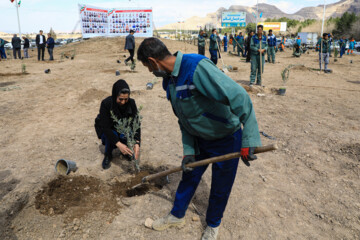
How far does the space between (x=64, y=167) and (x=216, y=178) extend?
6.98 feet

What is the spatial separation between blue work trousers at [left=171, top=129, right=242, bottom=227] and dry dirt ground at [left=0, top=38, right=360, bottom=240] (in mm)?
318

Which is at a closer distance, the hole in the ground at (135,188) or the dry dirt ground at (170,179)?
the dry dirt ground at (170,179)

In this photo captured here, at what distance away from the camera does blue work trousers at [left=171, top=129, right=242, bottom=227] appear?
1973 mm

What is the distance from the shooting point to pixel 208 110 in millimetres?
1786

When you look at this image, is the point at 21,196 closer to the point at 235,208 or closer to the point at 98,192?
the point at 98,192

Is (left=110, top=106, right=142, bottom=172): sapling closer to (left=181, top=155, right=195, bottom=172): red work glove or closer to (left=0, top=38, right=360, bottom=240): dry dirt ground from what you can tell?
(left=0, top=38, right=360, bottom=240): dry dirt ground

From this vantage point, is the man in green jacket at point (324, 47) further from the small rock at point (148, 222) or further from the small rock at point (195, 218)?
the small rock at point (148, 222)

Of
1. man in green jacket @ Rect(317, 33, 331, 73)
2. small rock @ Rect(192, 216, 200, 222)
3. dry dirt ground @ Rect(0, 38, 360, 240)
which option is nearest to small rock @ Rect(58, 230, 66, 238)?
dry dirt ground @ Rect(0, 38, 360, 240)

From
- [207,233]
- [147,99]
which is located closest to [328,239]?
[207,233]

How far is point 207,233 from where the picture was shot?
7.40ft

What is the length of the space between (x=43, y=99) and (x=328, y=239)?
6.92 meters

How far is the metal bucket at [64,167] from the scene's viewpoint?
3.14 metres

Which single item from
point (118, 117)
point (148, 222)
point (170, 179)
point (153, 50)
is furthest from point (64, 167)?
point (153, 50)

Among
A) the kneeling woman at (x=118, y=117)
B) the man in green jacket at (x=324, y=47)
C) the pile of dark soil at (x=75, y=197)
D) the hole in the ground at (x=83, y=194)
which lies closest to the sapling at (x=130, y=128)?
the kneeling woman at (x=118, y=117)
